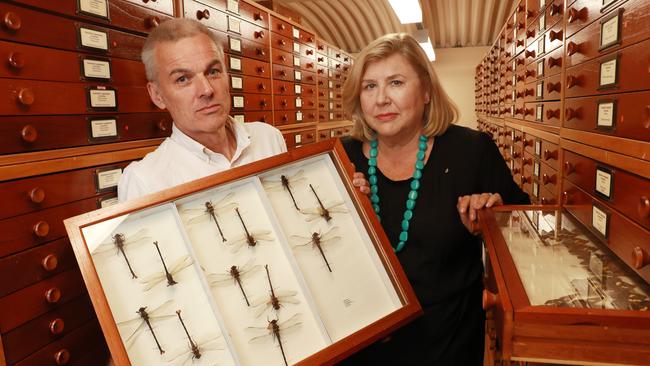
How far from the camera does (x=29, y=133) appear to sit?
67.2 inches

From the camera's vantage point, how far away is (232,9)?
340cm

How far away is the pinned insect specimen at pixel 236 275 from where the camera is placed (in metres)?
1.23

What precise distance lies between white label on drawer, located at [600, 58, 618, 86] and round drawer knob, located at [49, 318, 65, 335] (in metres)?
2.17

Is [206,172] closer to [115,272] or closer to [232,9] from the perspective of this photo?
[115,272]

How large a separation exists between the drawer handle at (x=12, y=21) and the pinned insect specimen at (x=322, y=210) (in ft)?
3.96

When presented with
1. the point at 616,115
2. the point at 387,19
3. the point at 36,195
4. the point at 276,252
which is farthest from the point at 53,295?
the point at 387,19

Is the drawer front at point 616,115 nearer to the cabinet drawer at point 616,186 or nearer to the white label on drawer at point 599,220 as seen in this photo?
the cabinet drawer at point 616,186

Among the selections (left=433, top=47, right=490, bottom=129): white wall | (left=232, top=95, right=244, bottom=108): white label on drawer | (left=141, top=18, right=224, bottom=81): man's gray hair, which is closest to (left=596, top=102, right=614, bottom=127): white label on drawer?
(left=141, top=18, right=224, bottom=81): man's gray hair

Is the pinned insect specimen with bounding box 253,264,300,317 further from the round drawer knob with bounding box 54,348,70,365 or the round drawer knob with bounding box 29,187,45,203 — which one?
the round drawer knob with bounding box 54,348,70,365

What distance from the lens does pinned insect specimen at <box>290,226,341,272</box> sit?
1.37 metres

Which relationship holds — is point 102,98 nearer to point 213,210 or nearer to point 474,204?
point 213,210

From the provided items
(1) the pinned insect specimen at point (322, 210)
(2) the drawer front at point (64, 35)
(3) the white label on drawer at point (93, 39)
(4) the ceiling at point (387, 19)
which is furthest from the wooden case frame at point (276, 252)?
(4) the ceiling at point (387, 19)

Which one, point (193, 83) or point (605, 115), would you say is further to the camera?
point (193, 83)

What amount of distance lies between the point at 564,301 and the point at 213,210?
90 centimetres
